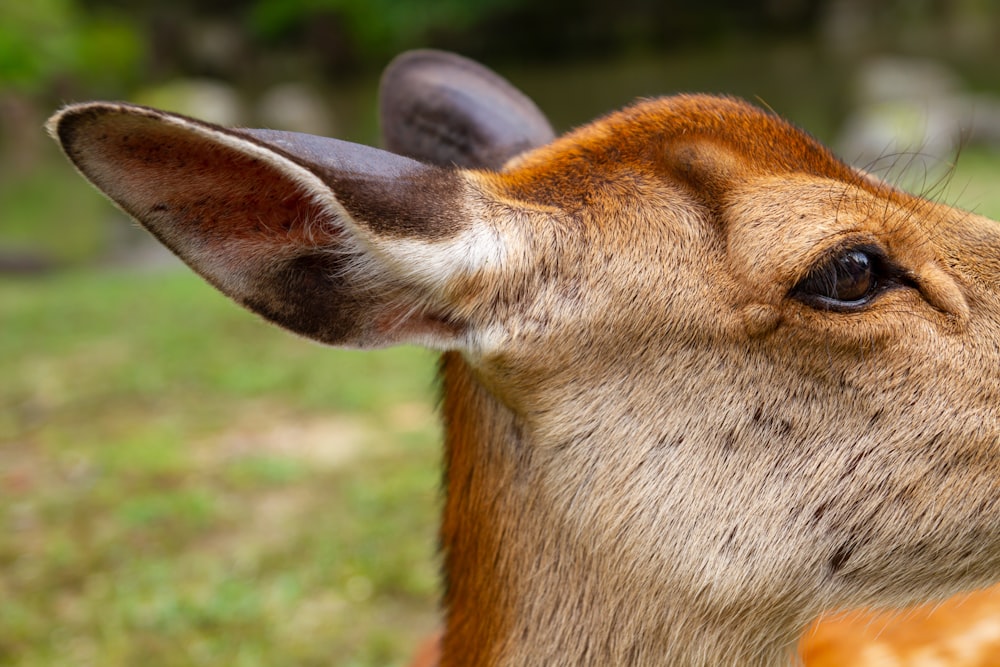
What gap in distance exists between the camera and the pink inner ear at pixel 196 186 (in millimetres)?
1811

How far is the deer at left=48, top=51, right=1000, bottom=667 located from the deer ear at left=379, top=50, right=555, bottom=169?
90cm

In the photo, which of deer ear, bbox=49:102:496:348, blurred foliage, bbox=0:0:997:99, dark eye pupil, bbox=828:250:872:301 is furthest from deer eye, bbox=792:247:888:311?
blurred foliage, bbox=0:0:997:99

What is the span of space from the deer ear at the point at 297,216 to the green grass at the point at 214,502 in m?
2.52

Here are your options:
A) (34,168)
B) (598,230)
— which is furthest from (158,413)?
(34,168)

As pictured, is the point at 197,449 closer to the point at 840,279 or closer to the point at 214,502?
the point at 214,502

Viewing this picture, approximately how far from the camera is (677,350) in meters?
2.12

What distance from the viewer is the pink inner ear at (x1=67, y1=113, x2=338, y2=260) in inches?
71.3

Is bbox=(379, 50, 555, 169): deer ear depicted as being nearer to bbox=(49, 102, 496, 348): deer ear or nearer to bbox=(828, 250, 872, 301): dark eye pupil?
bbox=(49, 102, 496, 348): deer ear

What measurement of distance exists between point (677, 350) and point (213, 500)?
395 cm

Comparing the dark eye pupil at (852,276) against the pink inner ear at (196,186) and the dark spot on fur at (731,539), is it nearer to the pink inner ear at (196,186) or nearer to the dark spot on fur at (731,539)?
the dark spot on fur at (731,539)

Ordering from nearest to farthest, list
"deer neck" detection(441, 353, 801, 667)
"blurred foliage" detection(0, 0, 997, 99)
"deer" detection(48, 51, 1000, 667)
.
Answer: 1. "deer" detection(48, 51, 1000, 667)
2. "deer neck" detection(441, 353, 801, 667)
3. "blurred foliage" detection(0, 0, 997, 99)

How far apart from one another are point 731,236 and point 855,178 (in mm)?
379

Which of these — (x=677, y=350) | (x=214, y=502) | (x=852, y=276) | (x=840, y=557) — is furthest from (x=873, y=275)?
(x=214, y=502)

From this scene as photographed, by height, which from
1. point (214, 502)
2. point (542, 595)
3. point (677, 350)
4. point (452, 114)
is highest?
point (452, 114)
